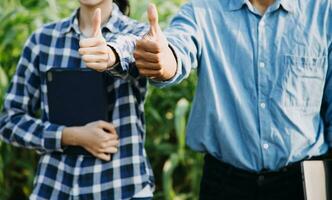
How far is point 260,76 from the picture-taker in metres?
2.13

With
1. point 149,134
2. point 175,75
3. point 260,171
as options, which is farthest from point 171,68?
point 149,134

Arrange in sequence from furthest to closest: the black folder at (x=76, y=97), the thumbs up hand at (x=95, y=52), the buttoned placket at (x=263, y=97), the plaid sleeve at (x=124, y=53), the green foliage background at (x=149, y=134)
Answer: the green foliage background at (x=149, y=134) → the black folder at (x=76, y=97) → the buttoned placket at (x=263, y=97) → the plaid sleeve at (x=124, y=53) → the thumbs up hand at (x=95, y=52)

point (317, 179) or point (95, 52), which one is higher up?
point (95, 52)

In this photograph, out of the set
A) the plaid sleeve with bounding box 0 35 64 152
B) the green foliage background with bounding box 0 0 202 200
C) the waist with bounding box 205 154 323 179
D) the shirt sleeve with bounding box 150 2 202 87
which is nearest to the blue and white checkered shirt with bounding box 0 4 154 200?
the plaid sleeve with bounding box 0 35 64 152

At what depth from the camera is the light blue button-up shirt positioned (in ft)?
7.02

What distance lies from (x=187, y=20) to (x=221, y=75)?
0.57 ft

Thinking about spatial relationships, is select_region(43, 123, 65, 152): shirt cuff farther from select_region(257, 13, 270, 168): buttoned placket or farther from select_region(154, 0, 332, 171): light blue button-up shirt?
select_region(257, 13, 270, 168): buttoned placket

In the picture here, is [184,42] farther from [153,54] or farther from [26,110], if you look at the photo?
[26,110]

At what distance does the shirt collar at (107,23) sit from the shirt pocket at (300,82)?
48 centimetres

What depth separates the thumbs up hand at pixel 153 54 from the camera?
1.81 m

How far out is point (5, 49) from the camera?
3.23 metres

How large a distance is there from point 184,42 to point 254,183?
1.43ft

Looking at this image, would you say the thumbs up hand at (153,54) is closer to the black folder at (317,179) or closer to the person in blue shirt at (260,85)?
the person in blue shirt at (260,85)

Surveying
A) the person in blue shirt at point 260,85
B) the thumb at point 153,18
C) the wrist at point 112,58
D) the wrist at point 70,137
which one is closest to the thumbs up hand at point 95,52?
the wrist at point 112,58
